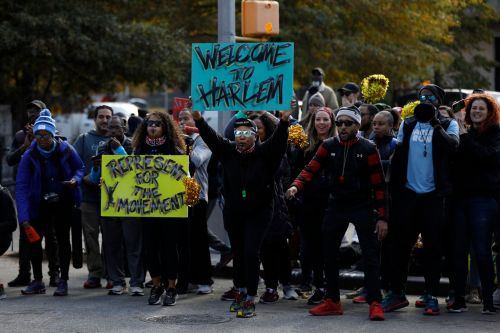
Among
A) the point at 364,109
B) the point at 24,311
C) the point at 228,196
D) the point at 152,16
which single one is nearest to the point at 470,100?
the point at 364,109

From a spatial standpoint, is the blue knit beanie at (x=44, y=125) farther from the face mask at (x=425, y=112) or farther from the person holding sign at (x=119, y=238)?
the face mask at (x=425, y=112)

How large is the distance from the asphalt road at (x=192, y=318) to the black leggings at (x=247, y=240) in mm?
337

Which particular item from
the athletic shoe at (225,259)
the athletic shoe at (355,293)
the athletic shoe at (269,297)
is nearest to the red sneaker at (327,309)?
the athletic shoe at (269,297)

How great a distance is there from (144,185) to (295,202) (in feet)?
5.09

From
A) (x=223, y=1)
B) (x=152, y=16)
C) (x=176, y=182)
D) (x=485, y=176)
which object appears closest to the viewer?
(x=485, y=176)

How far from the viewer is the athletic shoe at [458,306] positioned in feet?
33.6

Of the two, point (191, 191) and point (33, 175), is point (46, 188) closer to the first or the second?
point (33, 175)

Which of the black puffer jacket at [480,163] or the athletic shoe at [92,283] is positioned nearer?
the black puffer jacket at [480,163]

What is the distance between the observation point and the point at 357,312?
1041cm

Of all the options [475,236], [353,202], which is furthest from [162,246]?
[475,236]

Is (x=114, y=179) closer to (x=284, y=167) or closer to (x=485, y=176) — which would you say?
(x=284, y=167)

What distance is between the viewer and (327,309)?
33.4ft

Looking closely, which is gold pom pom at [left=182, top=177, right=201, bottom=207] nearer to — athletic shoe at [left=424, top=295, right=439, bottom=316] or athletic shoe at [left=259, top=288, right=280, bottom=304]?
athletic shoe at [left=259, top=288, right=280, bottom=304]

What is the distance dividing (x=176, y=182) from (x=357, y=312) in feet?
7.21
